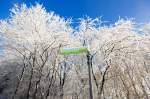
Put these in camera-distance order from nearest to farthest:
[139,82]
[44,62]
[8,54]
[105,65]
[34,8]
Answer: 1. [105,65]
2. [139,82]
3. [44,62]
4. [34,8]
5. [8,54]

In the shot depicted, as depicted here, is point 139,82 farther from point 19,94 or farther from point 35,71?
point 19,94

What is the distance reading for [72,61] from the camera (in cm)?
2306

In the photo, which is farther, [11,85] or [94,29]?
[11,85]

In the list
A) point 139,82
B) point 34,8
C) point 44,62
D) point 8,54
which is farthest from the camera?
point 8,54

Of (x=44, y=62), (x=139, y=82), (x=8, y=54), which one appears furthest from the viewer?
(x=8, y=54)

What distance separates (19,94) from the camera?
25.0 metres

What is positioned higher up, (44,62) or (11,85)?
(44,62)

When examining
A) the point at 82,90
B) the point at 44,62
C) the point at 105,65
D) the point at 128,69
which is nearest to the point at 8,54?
the point at 44,62

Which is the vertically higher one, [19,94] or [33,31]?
[33,31]

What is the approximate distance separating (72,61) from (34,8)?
665 centimetres

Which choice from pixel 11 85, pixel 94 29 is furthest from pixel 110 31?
pixel 11 85

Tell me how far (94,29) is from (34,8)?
6.85 meters

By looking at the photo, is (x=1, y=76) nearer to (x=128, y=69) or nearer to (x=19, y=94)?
(x=19, y=94)

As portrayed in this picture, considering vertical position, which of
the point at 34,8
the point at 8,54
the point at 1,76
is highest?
the point at 34,8
